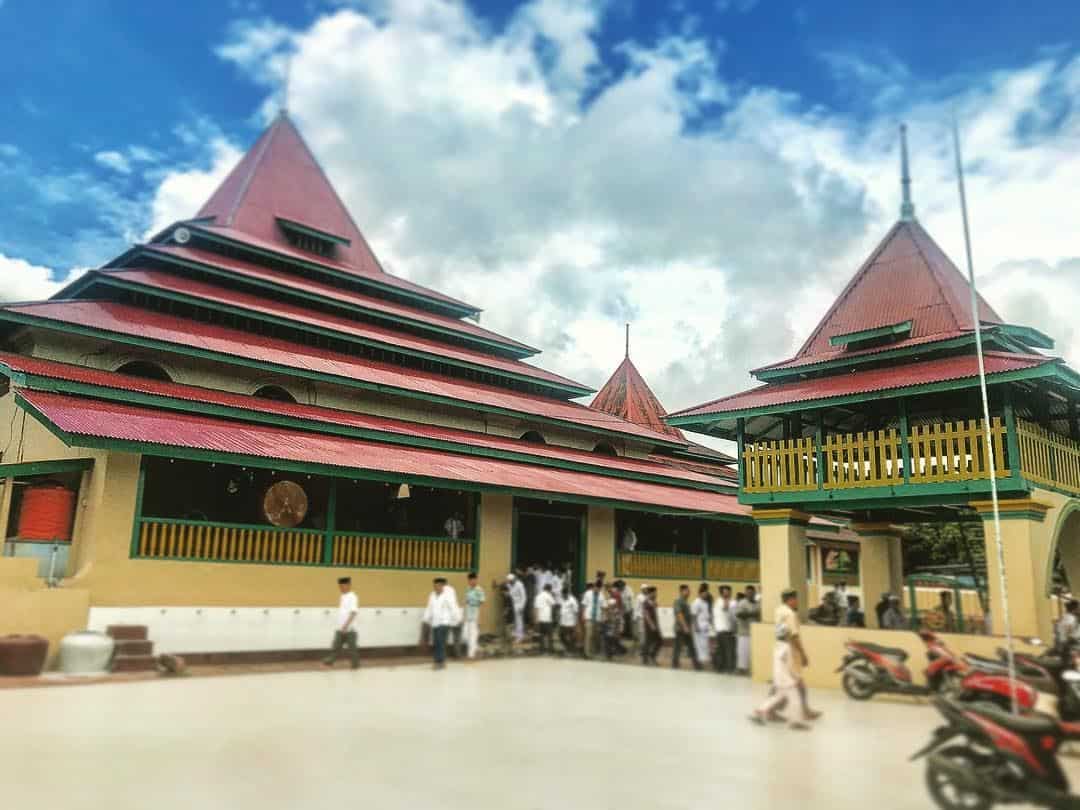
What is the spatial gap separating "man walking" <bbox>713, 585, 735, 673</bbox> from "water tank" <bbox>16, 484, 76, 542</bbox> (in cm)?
1090

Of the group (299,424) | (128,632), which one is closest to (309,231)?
(299,424)

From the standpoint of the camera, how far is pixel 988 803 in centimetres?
575

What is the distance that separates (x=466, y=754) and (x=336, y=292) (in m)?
17.1

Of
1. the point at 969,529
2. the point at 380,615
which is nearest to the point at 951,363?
the point at 380,615

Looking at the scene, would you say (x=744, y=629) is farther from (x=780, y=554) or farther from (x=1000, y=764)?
(x=1000, y=764)

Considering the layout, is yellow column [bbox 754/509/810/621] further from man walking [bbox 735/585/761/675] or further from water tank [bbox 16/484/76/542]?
water tank [bbox 16/484/76/542]

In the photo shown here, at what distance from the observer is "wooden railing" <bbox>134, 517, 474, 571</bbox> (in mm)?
14250

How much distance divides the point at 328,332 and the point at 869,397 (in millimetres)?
12205

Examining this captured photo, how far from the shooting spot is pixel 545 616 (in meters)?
16.9

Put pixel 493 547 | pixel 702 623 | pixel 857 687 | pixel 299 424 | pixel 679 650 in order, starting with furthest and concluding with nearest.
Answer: pixel 493 547 < pixel 299 424 < pixel 679 650 < pixel 702 623 < pixel 857 687

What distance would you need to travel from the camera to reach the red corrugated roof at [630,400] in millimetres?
31656

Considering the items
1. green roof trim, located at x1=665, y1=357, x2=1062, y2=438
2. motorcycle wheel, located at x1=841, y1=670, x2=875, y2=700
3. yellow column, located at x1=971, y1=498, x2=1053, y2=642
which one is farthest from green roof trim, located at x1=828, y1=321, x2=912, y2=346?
motorcycle wheel, located at x1=841, y1=670, x2=875, y2=700

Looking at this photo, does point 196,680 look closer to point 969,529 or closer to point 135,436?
point 135,436

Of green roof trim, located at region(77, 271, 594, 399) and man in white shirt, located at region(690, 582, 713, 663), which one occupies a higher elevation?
green roof trim, located at region(77, 271, 594, 399)
